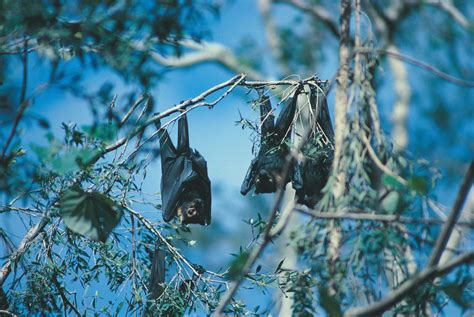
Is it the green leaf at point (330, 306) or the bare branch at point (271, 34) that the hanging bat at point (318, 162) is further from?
the bare branch at point (271, 34)

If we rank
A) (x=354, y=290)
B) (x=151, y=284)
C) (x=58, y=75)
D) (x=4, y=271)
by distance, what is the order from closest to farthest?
(x=354, y=290)
(x=58, y=75)
(x=4, y=271)
(x=151, y=284)

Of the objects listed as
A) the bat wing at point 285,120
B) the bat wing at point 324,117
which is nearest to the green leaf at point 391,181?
the bat wing at point 285,120

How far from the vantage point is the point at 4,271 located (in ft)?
13.3

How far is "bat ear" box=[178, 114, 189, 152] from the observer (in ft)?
16.5

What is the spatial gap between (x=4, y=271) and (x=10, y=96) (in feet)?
3.94

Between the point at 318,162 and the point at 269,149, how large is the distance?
34cm

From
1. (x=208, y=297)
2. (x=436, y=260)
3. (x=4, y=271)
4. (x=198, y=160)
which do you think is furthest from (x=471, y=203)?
(x=436, y=260)

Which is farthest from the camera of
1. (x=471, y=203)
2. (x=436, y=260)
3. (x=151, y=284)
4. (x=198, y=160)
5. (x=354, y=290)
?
(x=471, y=203)

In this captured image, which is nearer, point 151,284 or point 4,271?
point 4,271

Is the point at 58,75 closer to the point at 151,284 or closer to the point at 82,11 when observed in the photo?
the point at 82,11

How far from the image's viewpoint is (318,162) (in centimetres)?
455

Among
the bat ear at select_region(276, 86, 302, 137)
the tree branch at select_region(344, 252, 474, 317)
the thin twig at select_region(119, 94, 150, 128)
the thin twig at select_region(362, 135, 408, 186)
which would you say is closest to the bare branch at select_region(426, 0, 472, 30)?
the bat ear at select_region(276, 86, 302, 137)

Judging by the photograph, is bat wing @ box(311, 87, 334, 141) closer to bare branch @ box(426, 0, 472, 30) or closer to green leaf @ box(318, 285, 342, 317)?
green leaf @ box(318, 285, 342, 317)

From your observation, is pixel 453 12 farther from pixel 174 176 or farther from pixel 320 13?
pixel 174 176
